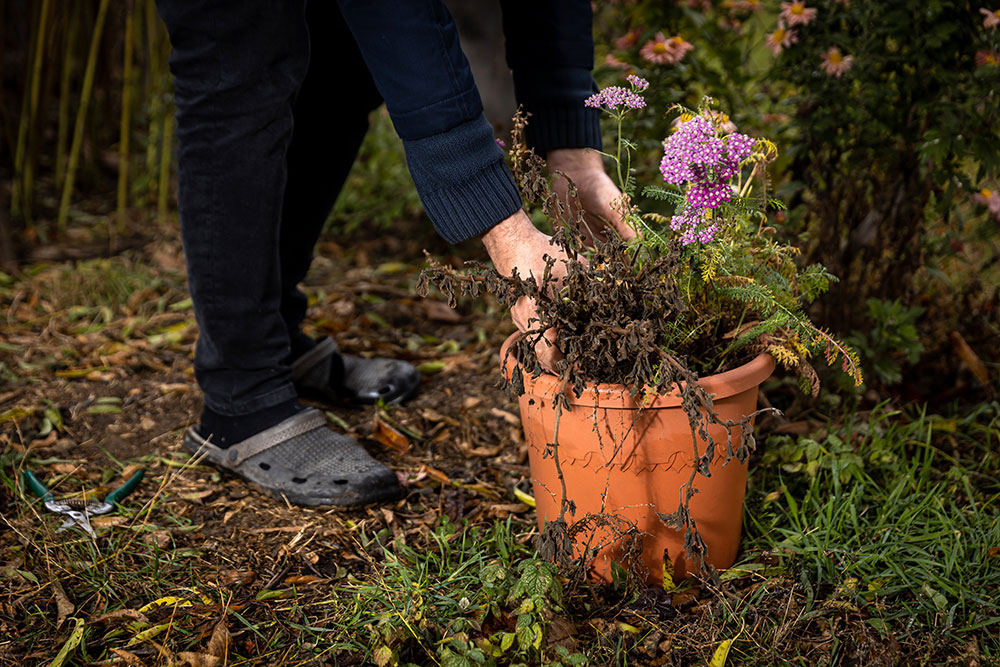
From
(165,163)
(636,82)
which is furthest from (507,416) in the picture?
(165,163)

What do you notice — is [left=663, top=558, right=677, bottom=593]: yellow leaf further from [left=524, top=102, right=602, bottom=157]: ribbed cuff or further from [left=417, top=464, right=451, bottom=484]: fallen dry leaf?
[left=524, top=102, right=602, bottom=157]: ribbed cuff

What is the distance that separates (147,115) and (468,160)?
2.78 m

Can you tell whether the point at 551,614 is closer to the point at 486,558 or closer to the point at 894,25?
the point at 486,558

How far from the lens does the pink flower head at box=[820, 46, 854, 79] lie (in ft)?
5.84

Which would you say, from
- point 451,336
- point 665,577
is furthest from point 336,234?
point 665,577

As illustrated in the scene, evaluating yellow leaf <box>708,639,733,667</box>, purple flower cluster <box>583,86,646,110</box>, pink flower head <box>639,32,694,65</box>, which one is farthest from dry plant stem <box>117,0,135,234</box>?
yellow leaf <box>708,639,733,667</box>

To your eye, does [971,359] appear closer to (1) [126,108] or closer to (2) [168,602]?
(2) [168,602]

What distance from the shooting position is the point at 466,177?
1.24 metres

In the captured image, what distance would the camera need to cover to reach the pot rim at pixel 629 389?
1188 millimetres

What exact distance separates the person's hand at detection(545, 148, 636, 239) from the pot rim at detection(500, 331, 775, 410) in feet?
1.17

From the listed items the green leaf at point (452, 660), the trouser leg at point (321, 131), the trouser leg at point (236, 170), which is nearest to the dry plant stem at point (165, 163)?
the trouser leg at point (321, 131)

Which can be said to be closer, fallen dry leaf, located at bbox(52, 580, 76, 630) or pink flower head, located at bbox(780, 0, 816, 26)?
fallen dry leaf, located at bbox(52, 580, 76, 630)

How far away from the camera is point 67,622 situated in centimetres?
131

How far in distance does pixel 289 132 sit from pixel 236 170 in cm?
13
